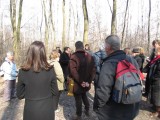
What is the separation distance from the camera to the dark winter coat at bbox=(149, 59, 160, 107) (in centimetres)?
725

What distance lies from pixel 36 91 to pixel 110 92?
110cm

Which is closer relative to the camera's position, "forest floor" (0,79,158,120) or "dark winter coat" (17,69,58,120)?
"dark winter coat" (17,69,58,120)

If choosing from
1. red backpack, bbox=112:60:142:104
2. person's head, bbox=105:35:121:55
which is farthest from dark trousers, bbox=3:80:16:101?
red backpack, bbox=112:60:142:104

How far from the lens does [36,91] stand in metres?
4.01

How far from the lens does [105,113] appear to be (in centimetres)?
409

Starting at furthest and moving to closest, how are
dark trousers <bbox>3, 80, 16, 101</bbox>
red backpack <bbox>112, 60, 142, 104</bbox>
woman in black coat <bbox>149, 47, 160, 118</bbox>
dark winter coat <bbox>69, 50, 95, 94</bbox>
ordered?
dark trousers <bbox>3, 80, 16, 101</bbox>, woman in black coat <bbox>149, 47, 160, 118</bbox>, dark winter coat <bbox>69, 50, 95, 94</bbox>, red backpack <bbox>112, 60, 142, 104</bbox>

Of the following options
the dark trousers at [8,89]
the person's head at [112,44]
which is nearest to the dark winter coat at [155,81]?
the person's head at [112,44]

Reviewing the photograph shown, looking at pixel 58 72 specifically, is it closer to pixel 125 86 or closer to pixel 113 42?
pixel 113 42

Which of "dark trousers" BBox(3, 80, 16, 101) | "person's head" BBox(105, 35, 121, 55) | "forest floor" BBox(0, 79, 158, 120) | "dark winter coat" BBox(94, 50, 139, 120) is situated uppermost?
"person's head" BBox(105, 35, 121, 55)

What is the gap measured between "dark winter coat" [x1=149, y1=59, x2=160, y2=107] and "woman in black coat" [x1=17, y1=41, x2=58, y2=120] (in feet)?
13.1

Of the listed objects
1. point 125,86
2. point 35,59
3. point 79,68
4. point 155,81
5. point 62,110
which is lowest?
point 62,110

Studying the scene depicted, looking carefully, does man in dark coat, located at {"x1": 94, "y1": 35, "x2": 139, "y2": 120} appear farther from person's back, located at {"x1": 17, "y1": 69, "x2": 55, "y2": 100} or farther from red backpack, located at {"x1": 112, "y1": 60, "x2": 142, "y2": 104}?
person's back, located at {"x1": 17, "y1": 69, "x2": 55, "y2": 100}

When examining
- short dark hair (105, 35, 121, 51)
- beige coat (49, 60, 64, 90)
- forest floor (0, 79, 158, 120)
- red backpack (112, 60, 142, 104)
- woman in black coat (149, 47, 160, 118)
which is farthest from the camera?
forest floor (0, 79, 158, 120)

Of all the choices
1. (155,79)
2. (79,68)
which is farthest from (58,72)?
(155,79)
